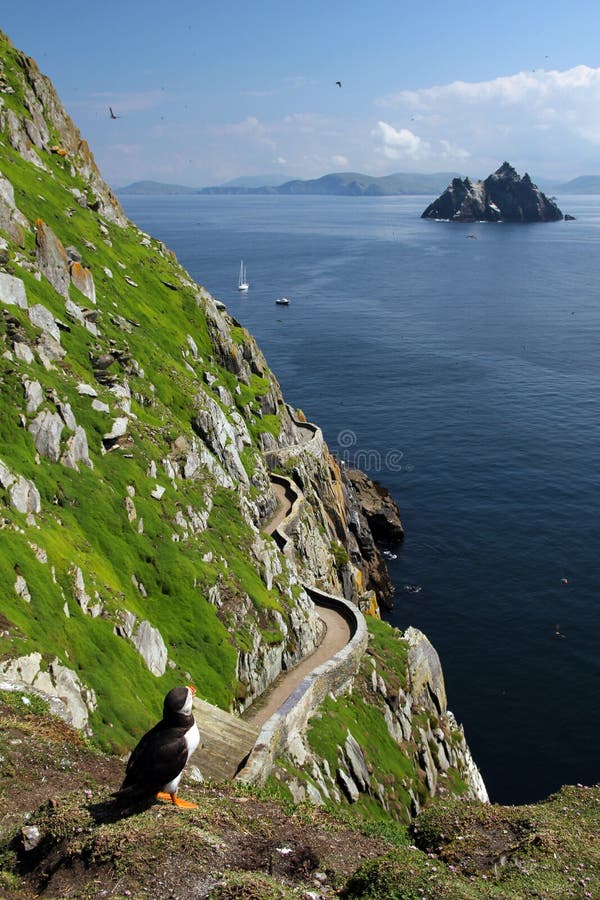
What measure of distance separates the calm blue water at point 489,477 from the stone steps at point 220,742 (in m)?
26.2

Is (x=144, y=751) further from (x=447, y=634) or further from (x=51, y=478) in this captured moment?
(x=447, y=634)

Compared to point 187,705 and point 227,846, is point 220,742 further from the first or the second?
point 187,705

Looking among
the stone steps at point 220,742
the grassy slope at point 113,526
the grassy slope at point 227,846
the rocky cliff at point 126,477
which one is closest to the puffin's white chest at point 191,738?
the grassy slope at point 227,846

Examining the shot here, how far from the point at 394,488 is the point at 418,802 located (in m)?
54.6

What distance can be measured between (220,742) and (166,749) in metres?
16.0

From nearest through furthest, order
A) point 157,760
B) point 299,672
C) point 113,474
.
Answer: point 157,760 < point 113,474 < point 299,672

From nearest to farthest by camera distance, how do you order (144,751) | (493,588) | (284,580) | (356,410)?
(144,751) → (284,580) → (493,588) → (356,410)

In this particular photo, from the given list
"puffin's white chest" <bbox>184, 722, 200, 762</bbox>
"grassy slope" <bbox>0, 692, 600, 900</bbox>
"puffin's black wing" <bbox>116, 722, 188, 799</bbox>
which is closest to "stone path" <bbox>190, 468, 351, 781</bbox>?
"grassy slope" <bbox>0, 692, 600, 900</bbox>

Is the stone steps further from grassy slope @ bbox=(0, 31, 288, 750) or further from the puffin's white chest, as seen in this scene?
the puffin's white chest

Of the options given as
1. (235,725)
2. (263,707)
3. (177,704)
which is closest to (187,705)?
(177,704)

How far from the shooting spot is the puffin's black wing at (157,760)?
1237 cm

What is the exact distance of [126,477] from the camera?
36938 mm

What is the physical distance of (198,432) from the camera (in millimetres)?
50312

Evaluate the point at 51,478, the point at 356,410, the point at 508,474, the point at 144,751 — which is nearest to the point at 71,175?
the point at 51,478
